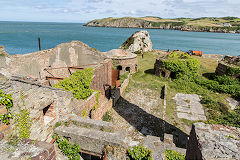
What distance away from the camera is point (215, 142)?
362cm

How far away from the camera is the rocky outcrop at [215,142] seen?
327 centimetres

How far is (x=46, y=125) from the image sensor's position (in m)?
6.34

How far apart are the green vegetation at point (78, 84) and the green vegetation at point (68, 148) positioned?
8.66 ft

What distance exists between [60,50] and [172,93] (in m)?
12.9

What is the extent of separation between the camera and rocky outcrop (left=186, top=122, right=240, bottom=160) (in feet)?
10.7

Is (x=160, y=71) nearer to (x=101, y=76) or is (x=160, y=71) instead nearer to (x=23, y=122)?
(x=101, y=76)

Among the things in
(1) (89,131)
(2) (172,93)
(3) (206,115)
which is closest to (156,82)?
(2) (172,93)

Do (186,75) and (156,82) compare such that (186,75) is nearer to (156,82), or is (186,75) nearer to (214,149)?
(156,82)

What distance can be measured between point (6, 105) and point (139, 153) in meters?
5.23

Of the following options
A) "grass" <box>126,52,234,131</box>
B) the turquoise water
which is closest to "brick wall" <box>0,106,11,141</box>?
"grass" <box>126,52,234,131</box>

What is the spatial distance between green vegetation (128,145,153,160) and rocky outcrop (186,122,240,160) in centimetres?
285

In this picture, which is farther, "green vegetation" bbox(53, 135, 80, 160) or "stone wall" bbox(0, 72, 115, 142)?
"green vegetation" bbox(53, 135, 80, 160)

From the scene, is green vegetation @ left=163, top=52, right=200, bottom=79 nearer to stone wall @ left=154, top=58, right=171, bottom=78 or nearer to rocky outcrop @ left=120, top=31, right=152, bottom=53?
stone wall @ left=154, top=58, right=171, bottom=78

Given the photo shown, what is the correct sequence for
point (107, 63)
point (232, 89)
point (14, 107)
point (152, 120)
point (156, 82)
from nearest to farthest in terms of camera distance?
point (14, 107) → point (152, 120) → point (107, 63) → point (232, 89) → point (156, 82)
